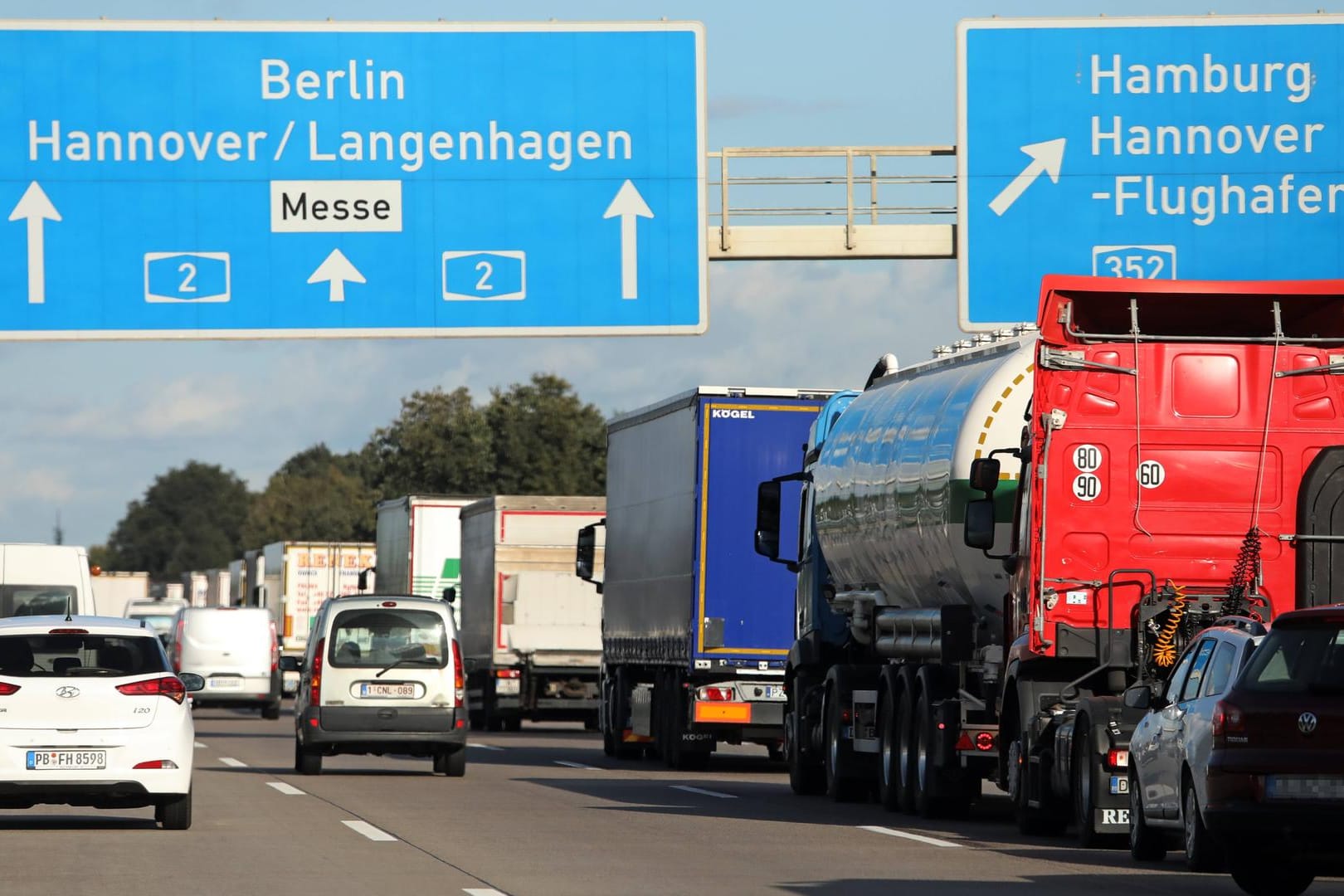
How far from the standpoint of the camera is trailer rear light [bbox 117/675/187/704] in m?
18.9

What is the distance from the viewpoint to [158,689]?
1903 cm

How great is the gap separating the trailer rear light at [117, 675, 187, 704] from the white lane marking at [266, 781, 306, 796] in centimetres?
508

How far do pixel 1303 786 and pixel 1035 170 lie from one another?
10.6 meters

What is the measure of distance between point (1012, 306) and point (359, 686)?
8.18 meters

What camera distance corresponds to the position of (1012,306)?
76.0 feet

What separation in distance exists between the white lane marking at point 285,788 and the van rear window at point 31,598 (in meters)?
5.39

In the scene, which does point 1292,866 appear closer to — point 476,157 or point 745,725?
point 476,157

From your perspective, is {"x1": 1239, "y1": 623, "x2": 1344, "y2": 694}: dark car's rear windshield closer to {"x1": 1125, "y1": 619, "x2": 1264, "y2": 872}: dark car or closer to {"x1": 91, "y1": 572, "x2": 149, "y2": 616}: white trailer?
{"x1": 1125, "y1": 619, "x2": 1264, "y2": 872}: dark car

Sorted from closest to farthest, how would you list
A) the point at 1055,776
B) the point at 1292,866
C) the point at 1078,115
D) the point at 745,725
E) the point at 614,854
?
the point at 1292,866 → the point at 614,854 → the point at 1055,776 → the point at 1078,115 → the point at 745,725

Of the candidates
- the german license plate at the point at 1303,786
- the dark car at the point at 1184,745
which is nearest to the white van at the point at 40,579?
the dark car at the point at 1184,745

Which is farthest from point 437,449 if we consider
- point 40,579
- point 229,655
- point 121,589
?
point 40,579

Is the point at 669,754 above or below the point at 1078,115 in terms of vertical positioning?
below

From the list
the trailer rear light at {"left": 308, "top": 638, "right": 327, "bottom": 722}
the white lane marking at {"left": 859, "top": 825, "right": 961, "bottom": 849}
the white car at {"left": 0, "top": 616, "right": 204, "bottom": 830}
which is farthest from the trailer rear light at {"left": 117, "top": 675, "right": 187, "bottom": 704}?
the trailer rear light at {"left": 308, "top": 638, "right": 327, "bottom": 722}

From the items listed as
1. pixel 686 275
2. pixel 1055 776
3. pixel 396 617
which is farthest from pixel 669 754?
pixel 1055 776
